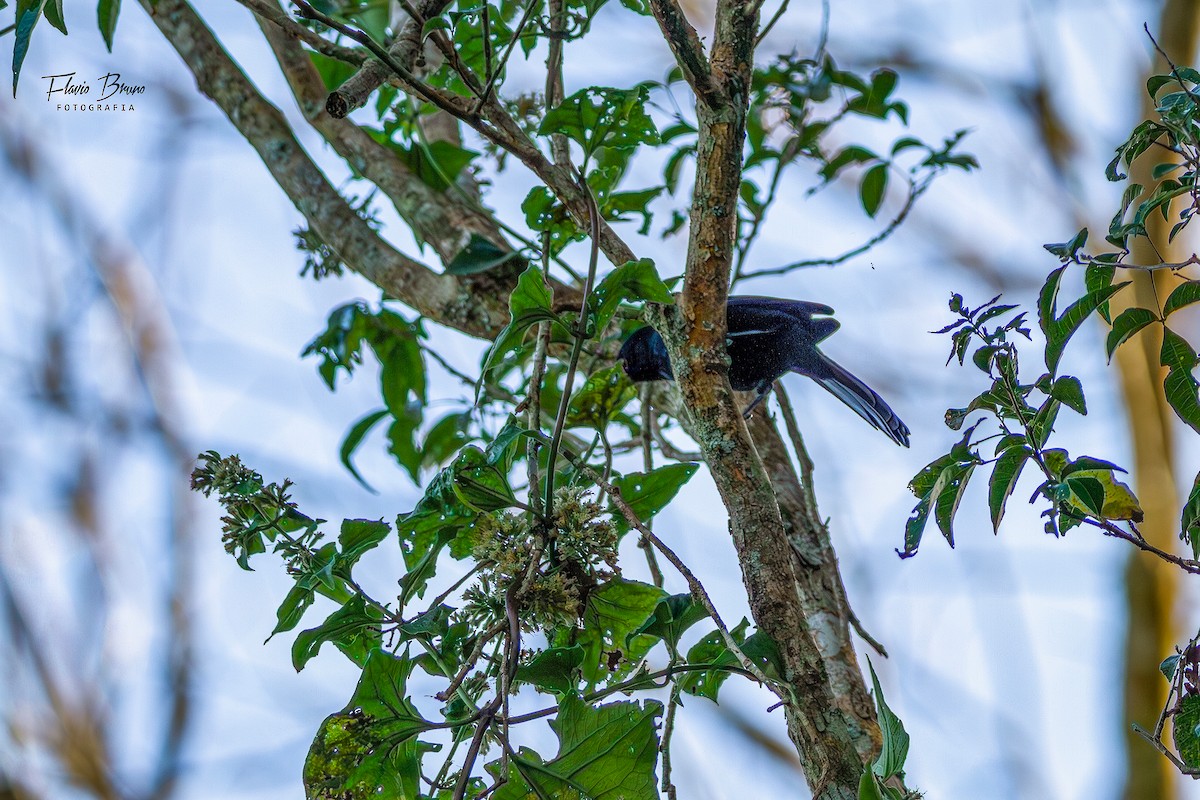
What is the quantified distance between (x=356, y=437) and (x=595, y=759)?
4.23 ft

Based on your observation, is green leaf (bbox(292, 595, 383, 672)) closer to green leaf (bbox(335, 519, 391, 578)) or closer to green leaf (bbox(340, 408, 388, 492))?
green leaf (bbox(335, 519, 391, 578))

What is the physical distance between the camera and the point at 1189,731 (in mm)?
978

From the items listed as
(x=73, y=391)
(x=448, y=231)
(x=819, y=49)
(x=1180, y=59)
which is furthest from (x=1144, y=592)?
(x=73, y=391)

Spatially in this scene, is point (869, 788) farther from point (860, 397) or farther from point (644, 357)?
point (860, 397)

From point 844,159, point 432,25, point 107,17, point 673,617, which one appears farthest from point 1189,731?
point 107,17

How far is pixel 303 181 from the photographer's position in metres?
2.12

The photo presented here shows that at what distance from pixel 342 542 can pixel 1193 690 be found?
0.96m

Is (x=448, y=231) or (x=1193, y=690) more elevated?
(x=448, y=231)

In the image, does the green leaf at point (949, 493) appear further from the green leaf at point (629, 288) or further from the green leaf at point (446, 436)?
the green leaf at point (446, 436)

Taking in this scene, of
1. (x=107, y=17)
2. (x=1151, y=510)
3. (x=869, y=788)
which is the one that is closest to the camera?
(x=869, y=788)

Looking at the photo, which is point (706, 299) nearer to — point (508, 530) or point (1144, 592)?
point (508, 530)

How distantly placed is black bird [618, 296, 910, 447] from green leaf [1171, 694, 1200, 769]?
835 millimetres

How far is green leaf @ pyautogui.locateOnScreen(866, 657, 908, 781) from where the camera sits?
98 cm

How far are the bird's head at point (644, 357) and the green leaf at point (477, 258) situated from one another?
258 millimetres
